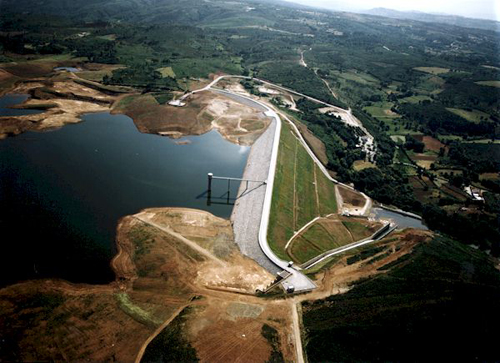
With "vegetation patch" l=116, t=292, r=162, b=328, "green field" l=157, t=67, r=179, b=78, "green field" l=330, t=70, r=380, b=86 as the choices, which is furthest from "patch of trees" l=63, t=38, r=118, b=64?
"vegetation patch" l=116, t=292, r=162, b=328

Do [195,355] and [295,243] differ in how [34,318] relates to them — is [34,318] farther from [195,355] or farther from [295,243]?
[295,243]

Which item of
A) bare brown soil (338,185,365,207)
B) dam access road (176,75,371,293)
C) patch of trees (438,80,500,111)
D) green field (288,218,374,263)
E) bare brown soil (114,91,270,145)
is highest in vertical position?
patch of trees (438,80,500,111)

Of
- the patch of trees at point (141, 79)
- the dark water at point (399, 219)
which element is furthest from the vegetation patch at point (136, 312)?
the patch of trees at point (141, 79)

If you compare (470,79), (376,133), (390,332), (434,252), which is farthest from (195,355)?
(470,79)

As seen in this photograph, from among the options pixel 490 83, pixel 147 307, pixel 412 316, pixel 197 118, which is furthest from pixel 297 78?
pixel 147 307

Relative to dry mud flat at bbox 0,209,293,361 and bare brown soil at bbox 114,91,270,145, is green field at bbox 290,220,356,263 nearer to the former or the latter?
dry mud flat at bbox 0,209,293,361
